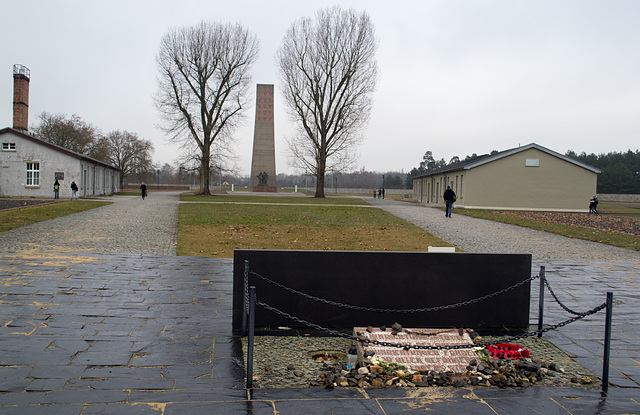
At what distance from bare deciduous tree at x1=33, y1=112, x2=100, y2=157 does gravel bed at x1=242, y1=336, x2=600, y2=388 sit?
219ft

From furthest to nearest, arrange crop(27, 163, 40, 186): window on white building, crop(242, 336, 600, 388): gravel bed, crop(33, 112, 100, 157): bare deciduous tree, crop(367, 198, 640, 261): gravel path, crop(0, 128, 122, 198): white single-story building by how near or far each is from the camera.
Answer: crop(33, 112, 100, 157): bare deciduous tree < crop(27, 163, 40, 186): window on white building < crop(0, 128, 122, 198): white single-story building < crop(367, 198, 640, 261): gravel path < crop(242, 336, 600, 388): gravel bed

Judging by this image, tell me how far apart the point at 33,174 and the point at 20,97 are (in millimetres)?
10267

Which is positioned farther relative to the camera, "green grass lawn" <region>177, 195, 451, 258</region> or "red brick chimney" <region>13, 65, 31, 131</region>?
"red brick chimney" <region>13, 65, 31, 131</region>

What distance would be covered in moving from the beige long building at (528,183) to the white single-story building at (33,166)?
33.3 m

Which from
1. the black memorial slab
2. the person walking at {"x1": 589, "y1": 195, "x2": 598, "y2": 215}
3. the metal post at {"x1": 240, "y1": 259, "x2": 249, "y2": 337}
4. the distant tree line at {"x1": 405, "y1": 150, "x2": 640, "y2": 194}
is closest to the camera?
the metal post at {"x1": 240, "y1": 259, "x2": 249, "y2": 337}

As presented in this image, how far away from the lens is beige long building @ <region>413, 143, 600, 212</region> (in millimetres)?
38906

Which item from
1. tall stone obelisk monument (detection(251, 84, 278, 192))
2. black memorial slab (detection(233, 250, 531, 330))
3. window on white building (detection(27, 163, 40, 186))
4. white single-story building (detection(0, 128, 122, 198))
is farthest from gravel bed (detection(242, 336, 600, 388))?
tall stone obelisk monument (detection(251, 84, 278, 192))

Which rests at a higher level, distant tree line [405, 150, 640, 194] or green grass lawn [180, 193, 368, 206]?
distant tree line [405, 150, 640, 194]

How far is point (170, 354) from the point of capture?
496cm

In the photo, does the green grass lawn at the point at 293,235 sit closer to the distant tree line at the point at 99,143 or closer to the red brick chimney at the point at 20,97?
the red brick chimney at the point at 20,97

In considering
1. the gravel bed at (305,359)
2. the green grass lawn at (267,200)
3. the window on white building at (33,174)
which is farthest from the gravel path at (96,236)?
the window on white building at (33,174)

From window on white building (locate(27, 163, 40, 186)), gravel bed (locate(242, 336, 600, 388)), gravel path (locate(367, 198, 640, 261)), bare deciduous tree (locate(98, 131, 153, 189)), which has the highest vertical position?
bare deciduous tree (locate(98, 131, 153, 189))

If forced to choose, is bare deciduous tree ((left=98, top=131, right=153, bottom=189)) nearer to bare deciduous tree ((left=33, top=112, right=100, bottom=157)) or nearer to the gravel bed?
bare deciduous tree ((left=33, top=112, right=100, bottom=157))

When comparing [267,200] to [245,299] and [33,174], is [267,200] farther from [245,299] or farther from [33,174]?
[245,299]
